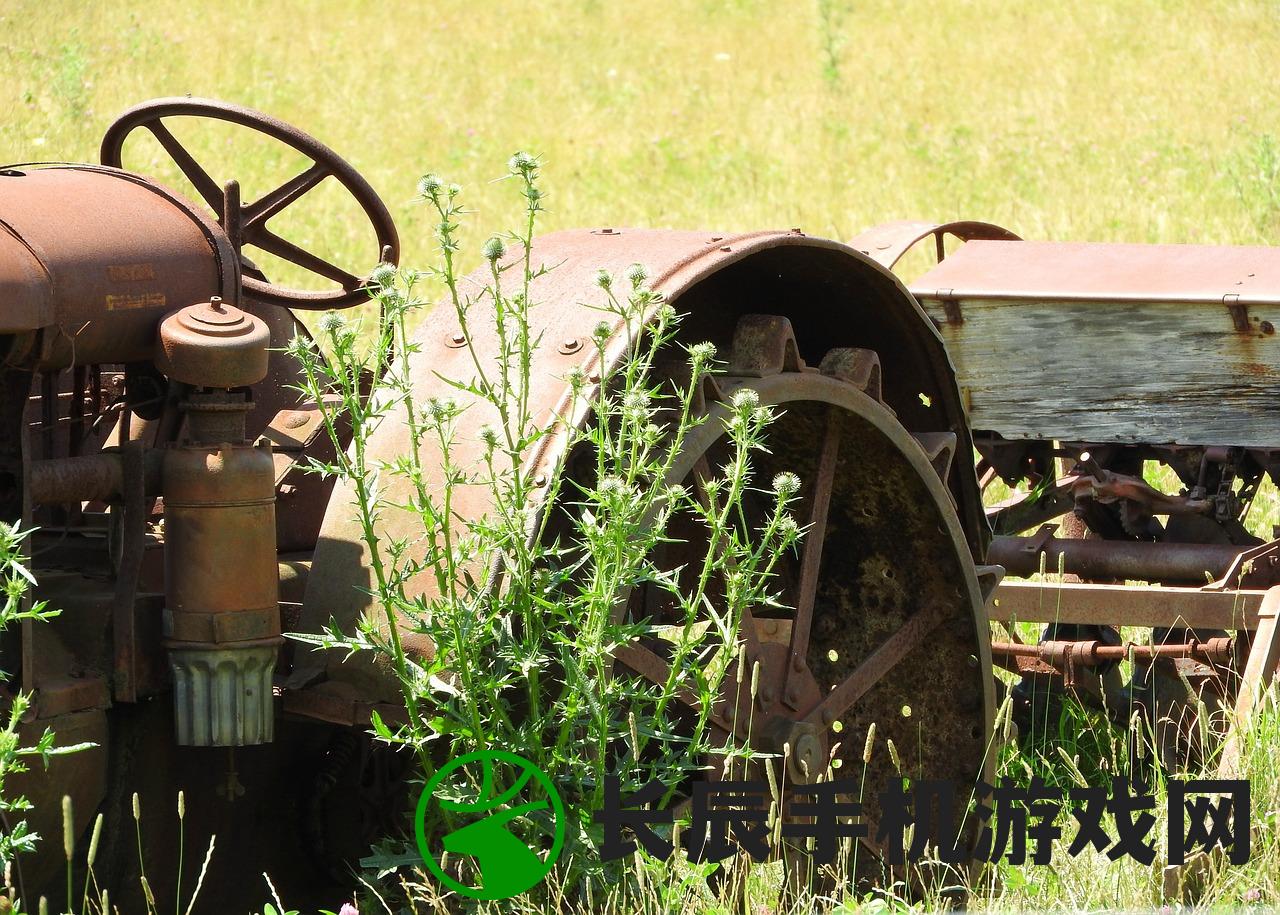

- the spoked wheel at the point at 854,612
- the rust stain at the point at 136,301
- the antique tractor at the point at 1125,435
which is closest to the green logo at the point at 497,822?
the spoked wheel at the point at 854,612

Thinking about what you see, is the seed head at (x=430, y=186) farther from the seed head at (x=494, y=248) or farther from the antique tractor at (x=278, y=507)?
the antique tractor at (x=278, y=507)

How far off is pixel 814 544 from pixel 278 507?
3.30 ft

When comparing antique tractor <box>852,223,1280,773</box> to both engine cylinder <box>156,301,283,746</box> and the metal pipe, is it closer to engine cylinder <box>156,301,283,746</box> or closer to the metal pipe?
the metal pipe

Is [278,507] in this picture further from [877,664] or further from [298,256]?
[877,664]

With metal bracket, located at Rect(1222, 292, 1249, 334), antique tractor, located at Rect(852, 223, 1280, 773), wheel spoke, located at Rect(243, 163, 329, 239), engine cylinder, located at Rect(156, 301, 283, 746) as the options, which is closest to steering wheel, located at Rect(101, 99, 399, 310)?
wheel spoke, located at Rect(243, 163, 329, 239)

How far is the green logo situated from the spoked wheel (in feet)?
1.76

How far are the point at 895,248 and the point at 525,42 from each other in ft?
39.1

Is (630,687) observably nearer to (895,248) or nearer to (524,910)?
(524,910)

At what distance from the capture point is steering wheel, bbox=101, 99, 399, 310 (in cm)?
300

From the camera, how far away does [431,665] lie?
7.34 feet

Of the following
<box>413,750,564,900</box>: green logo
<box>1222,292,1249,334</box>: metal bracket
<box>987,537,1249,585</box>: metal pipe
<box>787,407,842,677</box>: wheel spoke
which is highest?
<box>1222,292,1249,334</box>: metal bracket

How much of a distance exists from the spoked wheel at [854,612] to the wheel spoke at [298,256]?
80cm

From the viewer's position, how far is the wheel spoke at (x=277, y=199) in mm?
3160

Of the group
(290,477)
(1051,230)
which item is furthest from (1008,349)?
(1051,230)
